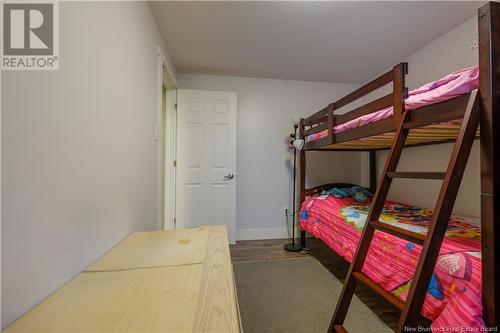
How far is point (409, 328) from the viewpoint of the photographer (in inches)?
34.8

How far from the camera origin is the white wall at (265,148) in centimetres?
320

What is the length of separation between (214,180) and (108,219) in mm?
1864

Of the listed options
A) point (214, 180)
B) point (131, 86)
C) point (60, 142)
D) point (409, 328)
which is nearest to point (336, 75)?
point (214, 180)

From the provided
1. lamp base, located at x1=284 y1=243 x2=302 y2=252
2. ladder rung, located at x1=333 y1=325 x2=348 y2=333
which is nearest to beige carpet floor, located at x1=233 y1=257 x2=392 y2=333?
ladder rung, located at x1=333 y1=325 x2=348 y2=333

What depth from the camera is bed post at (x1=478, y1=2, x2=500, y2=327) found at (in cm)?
81

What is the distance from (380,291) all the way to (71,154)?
156 centimetres

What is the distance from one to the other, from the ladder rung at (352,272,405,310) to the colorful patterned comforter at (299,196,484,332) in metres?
0.14

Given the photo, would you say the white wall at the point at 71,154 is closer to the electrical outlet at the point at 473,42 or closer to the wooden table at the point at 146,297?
the wooden table at the point at 146,297

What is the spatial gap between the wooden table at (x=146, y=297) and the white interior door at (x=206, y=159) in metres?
1.88

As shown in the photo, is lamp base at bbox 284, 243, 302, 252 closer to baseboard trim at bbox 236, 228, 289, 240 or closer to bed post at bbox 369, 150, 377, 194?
baseboard trim at bbox 236, 228, 289, 240

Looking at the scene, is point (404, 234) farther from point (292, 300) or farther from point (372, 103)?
point (292, 300)

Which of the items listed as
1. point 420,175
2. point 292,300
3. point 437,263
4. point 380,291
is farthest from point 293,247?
point 420,175

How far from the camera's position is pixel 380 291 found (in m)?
1.12

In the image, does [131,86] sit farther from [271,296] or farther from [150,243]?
[271,296]
